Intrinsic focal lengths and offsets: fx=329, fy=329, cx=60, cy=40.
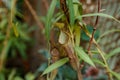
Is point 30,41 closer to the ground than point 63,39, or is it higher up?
closer to the ground

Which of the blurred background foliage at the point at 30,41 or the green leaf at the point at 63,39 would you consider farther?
the blurred background foliage at the point at 30,41

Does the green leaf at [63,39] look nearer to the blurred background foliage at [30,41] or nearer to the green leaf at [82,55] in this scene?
the green leaf at [82,55]

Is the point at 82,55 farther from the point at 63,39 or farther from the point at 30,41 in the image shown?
the point at 30,41

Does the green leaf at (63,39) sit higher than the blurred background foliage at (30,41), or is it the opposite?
the green leaf at (63,39)

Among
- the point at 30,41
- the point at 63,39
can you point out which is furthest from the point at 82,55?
the point at 30,41

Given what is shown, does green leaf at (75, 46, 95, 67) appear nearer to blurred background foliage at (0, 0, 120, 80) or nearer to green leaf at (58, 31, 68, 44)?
green leaf at (58, 31, 68, 44)

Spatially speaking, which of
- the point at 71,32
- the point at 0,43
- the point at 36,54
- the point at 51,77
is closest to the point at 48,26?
the point at 71,32

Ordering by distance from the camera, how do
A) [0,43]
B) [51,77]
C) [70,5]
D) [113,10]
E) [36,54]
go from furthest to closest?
[36,54], [0,43], [113,10], [51,77], [70,5]

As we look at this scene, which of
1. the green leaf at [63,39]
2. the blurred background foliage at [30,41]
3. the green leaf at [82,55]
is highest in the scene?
the green leaf at [63,39]

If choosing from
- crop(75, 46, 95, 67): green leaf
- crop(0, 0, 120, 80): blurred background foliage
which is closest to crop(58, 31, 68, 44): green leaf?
crop(75, 46, 95, 67): green leaf

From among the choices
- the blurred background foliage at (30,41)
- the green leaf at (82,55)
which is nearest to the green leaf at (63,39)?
the green leaf at (82,55)

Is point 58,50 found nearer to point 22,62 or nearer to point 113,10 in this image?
point 113,10
